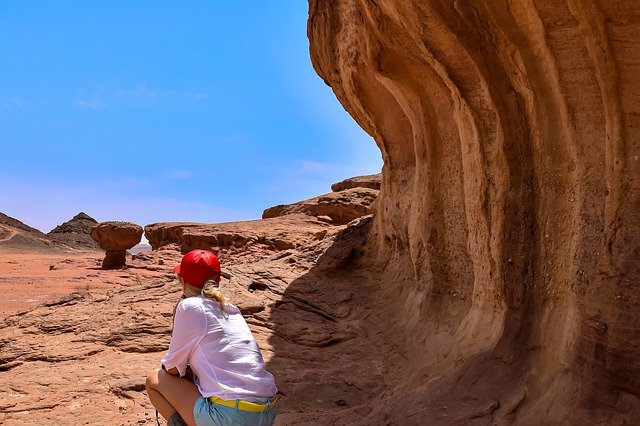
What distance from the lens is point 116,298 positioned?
23.6ft

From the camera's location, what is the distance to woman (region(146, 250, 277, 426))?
257 cm

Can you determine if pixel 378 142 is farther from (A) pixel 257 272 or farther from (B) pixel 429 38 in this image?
(B) pixel 429 38

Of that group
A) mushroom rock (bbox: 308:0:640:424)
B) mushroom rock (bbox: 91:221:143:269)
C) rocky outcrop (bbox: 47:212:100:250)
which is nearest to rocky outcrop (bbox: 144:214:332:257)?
mushroom rock (bbox: 91:221:143:269)

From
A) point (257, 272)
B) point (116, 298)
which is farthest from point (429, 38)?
point (116, 298)

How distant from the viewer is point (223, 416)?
254cm

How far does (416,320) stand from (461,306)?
844 millimetres

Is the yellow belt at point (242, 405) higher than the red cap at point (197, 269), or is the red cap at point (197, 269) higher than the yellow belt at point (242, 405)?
the red cap at point (197, 269)

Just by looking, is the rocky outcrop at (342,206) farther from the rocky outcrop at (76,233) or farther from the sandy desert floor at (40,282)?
the rocky outcrop at (76,233)

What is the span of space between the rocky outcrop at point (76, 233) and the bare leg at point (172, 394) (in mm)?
39062

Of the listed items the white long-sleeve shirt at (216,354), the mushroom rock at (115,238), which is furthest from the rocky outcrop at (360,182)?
the white long-sleeve shirt at (216,354)

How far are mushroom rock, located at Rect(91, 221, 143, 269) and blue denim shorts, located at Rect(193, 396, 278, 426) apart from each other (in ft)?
56.7

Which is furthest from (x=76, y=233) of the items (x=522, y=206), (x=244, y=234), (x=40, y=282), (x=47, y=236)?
→ (x=522, y=206)

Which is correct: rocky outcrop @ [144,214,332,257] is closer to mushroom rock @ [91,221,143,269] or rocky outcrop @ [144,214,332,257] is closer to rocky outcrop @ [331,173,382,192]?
mushroom rock @ [91,221,143,269]

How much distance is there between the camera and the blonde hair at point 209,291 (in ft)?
9.02
